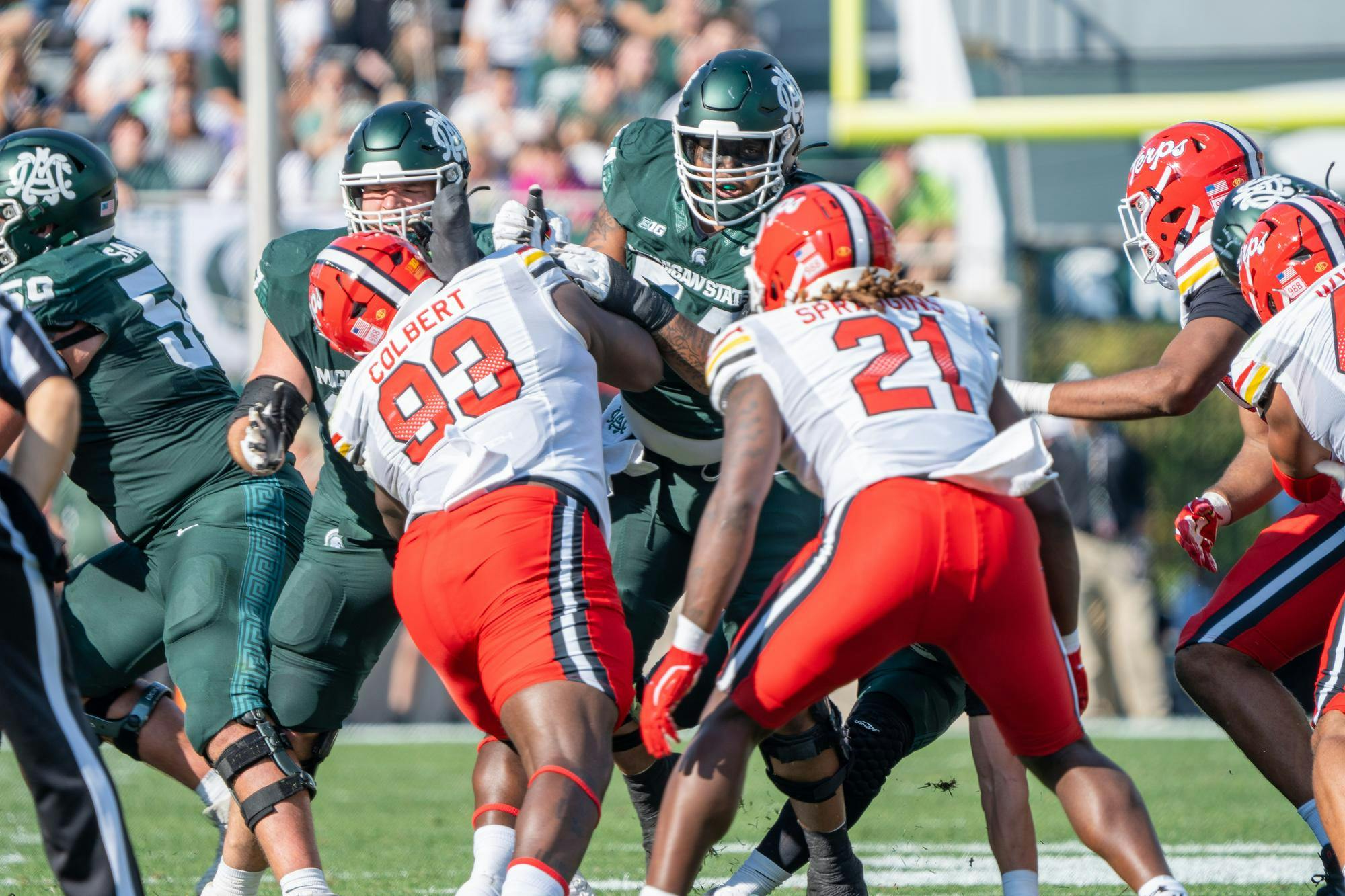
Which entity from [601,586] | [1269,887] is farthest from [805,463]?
[1269,887]

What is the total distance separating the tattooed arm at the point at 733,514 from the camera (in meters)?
3.32

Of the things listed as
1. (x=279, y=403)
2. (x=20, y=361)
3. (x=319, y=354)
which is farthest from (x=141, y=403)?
(x=20, y=361)

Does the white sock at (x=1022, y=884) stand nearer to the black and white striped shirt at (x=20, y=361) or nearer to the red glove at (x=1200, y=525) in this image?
the red glove at (x=1200, y=525)

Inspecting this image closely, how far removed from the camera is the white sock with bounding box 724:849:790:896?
453cm

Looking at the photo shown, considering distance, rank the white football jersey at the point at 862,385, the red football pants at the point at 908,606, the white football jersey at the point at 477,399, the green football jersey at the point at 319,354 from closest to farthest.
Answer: the red football pants at the point at 908,606 → the white football jersey at the point at 862,385 → the white football jersey at the point at 477,399 → the green football jersey at the point at 319,354

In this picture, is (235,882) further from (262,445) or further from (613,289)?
(613,289)

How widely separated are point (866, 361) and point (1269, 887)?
241 cm

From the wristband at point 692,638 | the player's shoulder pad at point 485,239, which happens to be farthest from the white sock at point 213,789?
the wristband at point 692,638

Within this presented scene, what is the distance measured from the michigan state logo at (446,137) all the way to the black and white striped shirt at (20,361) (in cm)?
149

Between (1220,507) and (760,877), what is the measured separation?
5.39ft

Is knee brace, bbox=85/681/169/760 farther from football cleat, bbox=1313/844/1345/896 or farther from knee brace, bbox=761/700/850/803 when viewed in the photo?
football cleat, bbox=1313/844/1345/896

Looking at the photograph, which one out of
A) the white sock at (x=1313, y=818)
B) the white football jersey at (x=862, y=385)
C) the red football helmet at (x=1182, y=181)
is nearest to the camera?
the white football jersey at (x=862, y=385)

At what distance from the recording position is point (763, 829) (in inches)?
262

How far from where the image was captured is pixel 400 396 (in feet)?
12.3
